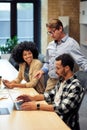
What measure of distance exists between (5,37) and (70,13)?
199 cm

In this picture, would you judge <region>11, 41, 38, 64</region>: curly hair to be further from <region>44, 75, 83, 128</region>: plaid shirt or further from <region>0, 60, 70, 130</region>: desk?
<region>0, 60, 70, 130</region>: desk

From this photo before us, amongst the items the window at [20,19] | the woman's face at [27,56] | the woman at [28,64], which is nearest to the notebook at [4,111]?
the woman at [28,64]

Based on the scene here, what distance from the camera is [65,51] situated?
3.67 m

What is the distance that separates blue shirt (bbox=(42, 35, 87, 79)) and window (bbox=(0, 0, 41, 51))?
4.34 metres

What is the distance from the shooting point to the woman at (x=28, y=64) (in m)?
3.70

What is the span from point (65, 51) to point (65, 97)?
102 centimetres

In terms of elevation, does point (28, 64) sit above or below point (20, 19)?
below

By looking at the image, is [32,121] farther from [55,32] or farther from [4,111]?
[55,32]

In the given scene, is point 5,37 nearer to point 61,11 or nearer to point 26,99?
point 61,11

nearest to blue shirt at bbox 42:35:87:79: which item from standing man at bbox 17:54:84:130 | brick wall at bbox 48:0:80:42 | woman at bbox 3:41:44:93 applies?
woman at bbox 3:41:44:93

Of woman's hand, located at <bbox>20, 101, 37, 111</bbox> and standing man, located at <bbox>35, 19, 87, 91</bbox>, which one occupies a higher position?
standing man, located at <bbox>35, 19, 87, 91</bbox>

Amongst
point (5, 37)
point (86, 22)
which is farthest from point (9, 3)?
point (86, 22)

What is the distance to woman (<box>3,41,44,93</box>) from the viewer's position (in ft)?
12.1

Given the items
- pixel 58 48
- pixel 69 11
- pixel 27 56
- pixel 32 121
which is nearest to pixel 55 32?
pixel 58 48
